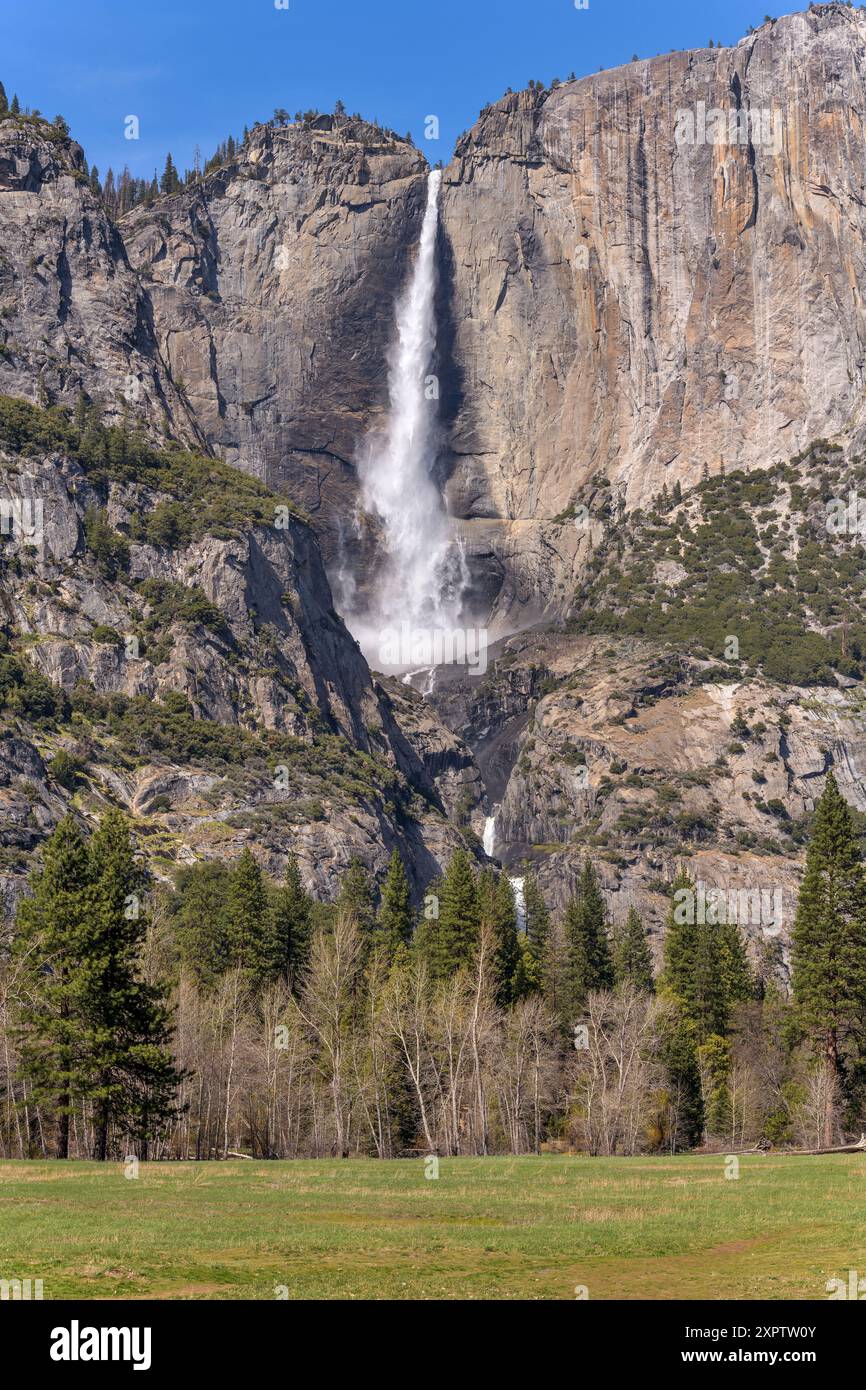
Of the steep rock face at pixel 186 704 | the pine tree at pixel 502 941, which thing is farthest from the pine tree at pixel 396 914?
the steep rock face at pixel 186 704

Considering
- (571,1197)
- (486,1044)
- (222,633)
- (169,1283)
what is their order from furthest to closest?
1. (222,633)
2. (486,1044)
3. (571,1197)
4. (169,1283)

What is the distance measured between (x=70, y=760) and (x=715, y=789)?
80.1 meters

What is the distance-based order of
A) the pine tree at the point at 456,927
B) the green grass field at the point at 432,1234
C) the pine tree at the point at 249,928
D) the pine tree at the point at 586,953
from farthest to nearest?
the pine tree at the point at 586,953 → the pine tree at the point at 456,927 → the pine tree at the point at 249,928 → the green grass field at the point at 432,1234

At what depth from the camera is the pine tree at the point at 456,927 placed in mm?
92000

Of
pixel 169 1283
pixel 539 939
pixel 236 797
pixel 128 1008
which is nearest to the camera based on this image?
pixel 169 1283

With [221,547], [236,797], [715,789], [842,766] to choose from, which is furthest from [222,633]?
[842,766]

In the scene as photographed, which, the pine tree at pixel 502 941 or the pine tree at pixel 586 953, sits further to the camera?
the pine tree at pixel 586 953

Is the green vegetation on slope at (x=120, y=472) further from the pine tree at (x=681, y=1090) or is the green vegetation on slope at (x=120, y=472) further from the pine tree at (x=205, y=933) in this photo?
the pine tree at (x=681, y=1090)

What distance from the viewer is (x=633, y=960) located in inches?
4476

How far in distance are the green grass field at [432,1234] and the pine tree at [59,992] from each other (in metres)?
8.23

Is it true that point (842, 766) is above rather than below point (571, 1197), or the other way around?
above
